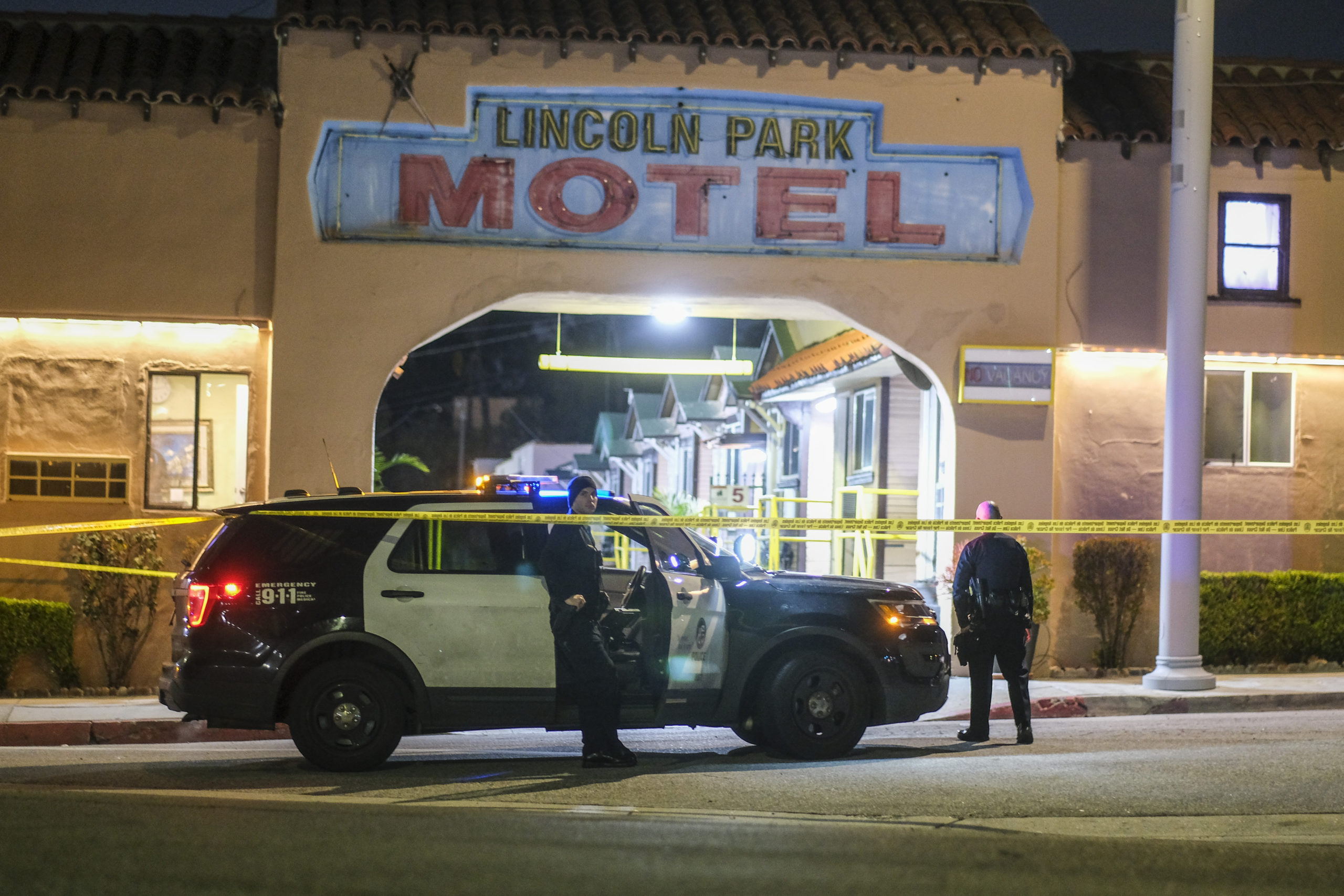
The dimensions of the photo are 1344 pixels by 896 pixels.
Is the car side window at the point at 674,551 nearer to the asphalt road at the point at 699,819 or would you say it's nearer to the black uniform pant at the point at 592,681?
the black uniform pant at the point at 592,681

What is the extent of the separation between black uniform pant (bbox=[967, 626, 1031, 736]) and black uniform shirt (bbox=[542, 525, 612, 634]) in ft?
10.3

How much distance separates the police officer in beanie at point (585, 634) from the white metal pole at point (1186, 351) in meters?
6.77

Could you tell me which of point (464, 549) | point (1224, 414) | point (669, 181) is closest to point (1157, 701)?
point (1224, 414)

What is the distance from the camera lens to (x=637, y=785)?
328 inches

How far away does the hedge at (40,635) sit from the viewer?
46.1ft

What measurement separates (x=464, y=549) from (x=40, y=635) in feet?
22.8

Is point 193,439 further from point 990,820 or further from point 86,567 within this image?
point 990,820

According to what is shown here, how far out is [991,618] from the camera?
10672 mm

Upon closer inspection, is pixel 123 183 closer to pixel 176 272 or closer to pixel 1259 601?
pixel 176 272

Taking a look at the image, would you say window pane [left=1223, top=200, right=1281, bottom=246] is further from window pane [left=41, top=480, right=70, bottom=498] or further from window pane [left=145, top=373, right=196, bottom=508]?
window pane [left=41, top=480, right=70, bottom=498]

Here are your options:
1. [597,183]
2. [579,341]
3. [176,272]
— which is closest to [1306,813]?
[597,183]

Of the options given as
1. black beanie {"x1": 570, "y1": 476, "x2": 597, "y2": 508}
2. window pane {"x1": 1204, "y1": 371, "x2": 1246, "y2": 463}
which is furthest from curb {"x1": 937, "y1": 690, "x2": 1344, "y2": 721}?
black beanie {"x1": 570, "y1": 476, "x2": 597, "y2": 508}

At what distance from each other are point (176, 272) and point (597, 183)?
173 inches

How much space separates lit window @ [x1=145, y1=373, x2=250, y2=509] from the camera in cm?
1508
